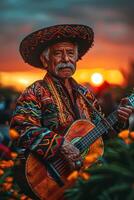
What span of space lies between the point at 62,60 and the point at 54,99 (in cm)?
35

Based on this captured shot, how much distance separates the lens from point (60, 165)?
238 inches

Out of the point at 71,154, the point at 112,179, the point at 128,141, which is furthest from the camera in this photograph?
the point at 71,154

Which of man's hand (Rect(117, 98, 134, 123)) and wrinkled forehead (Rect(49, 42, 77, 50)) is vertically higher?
wrinkled forehead (Rect(49, 42, 77, 50))

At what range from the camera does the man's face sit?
21.0 feet

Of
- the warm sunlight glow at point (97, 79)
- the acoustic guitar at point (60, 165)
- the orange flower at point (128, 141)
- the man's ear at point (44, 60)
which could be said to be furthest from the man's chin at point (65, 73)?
the warm sunlight glow at point (97, 79)

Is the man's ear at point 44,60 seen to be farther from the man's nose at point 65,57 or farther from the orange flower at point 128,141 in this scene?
the orange flower at point 128,141

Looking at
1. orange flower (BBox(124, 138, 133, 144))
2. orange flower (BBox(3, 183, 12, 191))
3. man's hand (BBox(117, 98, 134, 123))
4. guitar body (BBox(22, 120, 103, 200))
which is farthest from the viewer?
man's hand (BBox(117, 98, 134, 123))

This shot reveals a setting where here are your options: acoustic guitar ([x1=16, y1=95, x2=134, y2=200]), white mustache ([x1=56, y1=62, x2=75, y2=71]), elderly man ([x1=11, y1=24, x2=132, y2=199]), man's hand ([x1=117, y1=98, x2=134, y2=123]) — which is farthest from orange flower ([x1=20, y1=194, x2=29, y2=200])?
white mustache ([x1=56, y1=62, x2=75, y2=71])

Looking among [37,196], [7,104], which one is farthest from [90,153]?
[7,104]

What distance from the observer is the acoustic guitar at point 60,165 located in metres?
5.93

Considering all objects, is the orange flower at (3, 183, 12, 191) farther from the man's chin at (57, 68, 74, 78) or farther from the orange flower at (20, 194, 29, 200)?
the man's chin at (57, 68, 74, 78)

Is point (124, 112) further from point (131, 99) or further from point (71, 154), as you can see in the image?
point (71, 154)

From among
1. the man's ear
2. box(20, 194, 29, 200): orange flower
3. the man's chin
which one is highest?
the man's ear

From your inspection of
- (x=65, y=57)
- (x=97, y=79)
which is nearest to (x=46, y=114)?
(x=65, y=57)
